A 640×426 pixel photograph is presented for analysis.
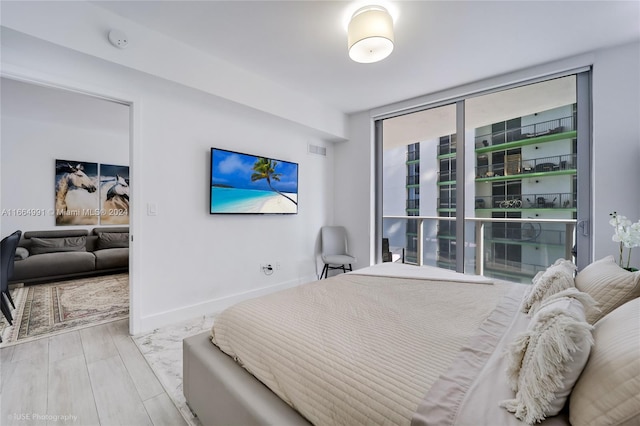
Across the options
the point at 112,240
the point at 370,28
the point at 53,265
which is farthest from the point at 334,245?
the point at 53,265

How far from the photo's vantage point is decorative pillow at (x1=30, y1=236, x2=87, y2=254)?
4152mm

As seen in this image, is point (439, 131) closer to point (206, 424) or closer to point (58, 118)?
point (206, 424)

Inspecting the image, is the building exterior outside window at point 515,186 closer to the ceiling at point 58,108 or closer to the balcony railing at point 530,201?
the balcony railing at point 530,201

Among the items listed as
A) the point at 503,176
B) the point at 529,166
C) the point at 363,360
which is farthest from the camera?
the point at 503,176

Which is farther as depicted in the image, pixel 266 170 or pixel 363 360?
pixel 266 170

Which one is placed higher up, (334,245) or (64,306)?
(334,245)

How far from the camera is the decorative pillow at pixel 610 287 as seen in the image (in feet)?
3.53

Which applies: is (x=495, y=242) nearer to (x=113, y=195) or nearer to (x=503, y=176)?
(x=503, y=176)

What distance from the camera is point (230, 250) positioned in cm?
313

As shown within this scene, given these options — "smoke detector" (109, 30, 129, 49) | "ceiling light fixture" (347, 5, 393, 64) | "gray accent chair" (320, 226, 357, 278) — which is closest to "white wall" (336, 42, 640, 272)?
"ceiling light fixture" (347, 5, 393, 64)

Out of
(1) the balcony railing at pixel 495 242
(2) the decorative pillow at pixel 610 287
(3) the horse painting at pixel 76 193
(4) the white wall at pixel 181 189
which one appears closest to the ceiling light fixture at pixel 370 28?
(4) the white wall at pixel 181 189

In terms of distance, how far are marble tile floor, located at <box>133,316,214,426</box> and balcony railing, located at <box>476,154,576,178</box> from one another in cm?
347

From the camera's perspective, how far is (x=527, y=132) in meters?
2.94

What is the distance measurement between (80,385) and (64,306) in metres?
1.95
